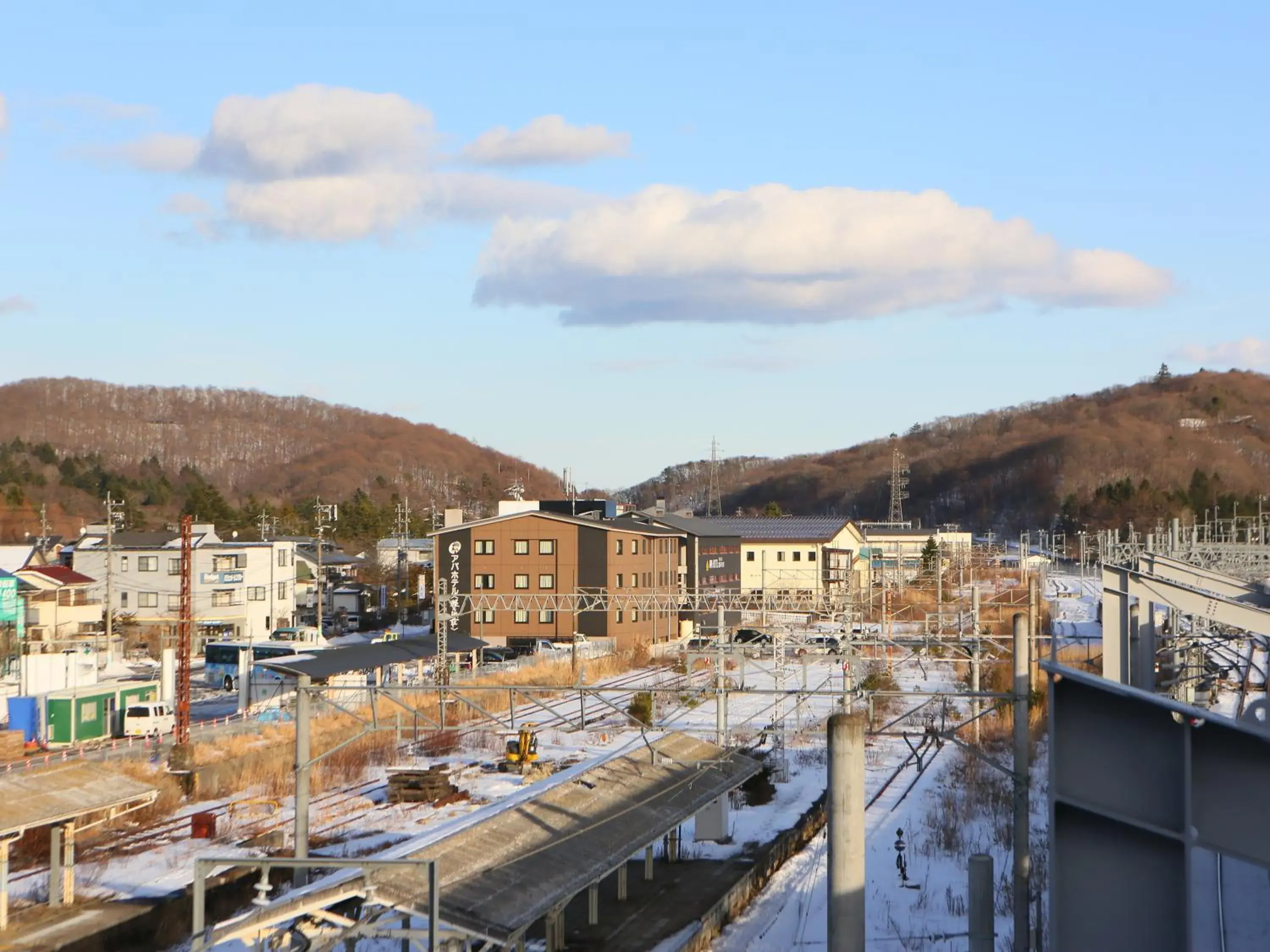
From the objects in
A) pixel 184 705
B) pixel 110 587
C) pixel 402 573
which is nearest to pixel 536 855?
pixel 184 705

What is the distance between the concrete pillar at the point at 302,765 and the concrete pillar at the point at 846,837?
16.2 feet

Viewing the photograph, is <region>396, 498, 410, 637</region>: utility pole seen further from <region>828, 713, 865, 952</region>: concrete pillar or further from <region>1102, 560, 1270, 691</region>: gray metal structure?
<region>828, 713, 865, 952</region>: concrete pillar

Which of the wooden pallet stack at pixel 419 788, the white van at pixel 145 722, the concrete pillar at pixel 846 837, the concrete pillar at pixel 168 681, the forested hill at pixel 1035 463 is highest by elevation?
the forested hill at pixel 1035 463

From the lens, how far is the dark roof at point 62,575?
39.0m

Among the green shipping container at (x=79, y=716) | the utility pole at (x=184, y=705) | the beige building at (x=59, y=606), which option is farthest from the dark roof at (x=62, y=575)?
the utility pole at (x=184, y=705)

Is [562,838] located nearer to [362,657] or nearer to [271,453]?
[362,657]

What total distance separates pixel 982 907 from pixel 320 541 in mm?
34837

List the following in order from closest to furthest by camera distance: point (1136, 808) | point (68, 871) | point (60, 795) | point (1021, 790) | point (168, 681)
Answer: point (1136, 808)
point (1021, 790)
point (60, 795)
point (68, 871)
point (168, 681)

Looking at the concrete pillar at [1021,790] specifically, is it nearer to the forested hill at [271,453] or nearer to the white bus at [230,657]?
the white bus at [230,657]

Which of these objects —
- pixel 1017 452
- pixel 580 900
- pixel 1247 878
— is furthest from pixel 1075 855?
pixel 1017 452

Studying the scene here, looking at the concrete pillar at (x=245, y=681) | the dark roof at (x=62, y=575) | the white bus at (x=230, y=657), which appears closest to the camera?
the concrete pillar at (x=245, y=681)

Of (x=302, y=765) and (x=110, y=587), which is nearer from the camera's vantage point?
(x=302, y=765)

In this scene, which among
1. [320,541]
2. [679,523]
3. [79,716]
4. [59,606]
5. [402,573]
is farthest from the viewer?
[402,573]

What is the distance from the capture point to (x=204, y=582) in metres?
40.2
